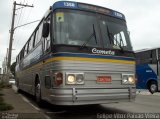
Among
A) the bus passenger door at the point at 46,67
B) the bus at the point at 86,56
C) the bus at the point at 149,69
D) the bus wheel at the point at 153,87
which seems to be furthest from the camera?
the bus wheel at the point at 153,87

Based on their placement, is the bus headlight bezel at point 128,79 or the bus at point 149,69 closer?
the bus headlight bezel at point 128,79

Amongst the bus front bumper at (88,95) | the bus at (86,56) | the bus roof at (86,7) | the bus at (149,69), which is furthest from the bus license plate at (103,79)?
the bus at (149,69)

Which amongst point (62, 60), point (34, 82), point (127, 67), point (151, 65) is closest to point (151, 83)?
point (151, 65)

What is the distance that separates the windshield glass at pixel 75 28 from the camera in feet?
31.3

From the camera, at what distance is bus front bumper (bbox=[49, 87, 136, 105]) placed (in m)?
9.06

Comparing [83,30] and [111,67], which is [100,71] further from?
[83,30]

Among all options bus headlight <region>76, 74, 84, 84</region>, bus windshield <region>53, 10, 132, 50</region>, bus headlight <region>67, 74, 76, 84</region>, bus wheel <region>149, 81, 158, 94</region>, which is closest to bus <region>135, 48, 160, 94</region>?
bus wheel <region>149, 81, 158, 94</region>

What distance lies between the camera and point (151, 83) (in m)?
24.2

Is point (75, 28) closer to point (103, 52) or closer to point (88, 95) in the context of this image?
point (103, 52)

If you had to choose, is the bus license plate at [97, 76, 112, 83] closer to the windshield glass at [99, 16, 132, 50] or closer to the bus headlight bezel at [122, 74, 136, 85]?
the bus headlight bezel at [122, 74, 136, 85]

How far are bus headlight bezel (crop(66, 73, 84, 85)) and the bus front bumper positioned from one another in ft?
0.62

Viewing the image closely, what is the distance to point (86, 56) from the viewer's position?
9500mm

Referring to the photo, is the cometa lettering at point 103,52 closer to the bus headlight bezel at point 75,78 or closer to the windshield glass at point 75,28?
the windshield glass at point 75,28

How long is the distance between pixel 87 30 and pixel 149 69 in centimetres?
1489
